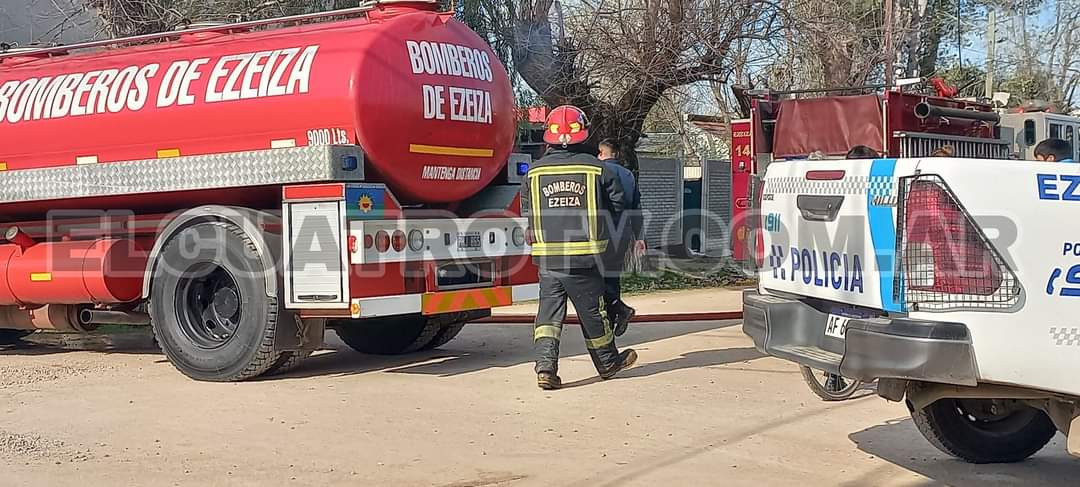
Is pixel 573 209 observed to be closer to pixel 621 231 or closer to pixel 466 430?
pixel 621 231

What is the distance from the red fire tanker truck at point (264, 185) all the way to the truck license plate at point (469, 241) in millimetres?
15

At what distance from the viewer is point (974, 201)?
4457 millimetres

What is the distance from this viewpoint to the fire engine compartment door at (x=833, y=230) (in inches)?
191

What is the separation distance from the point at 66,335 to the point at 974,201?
10.1m

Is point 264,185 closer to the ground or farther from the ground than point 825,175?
farther from the ground

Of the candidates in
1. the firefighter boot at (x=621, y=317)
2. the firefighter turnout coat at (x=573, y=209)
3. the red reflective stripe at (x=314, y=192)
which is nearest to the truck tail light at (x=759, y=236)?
the firefighter turnout coat at (x=573, y=209)

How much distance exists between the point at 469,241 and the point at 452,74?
126cm

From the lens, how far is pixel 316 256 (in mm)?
8297

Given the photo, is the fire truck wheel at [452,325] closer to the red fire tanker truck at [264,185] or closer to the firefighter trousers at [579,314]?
the red fire tanker truck at [264,185]

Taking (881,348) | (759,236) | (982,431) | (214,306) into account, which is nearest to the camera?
(881,348)

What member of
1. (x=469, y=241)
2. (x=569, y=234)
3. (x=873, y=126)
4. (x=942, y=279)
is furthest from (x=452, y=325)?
(x=942, y=279)

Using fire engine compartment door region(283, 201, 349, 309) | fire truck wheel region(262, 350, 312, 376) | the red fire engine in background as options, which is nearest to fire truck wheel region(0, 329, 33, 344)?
fire truck wheel region(262, 350, 312, 376)

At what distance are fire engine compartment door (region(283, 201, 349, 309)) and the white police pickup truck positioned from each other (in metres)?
3.79

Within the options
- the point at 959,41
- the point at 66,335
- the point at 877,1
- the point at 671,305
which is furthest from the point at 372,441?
the point at 959,41
